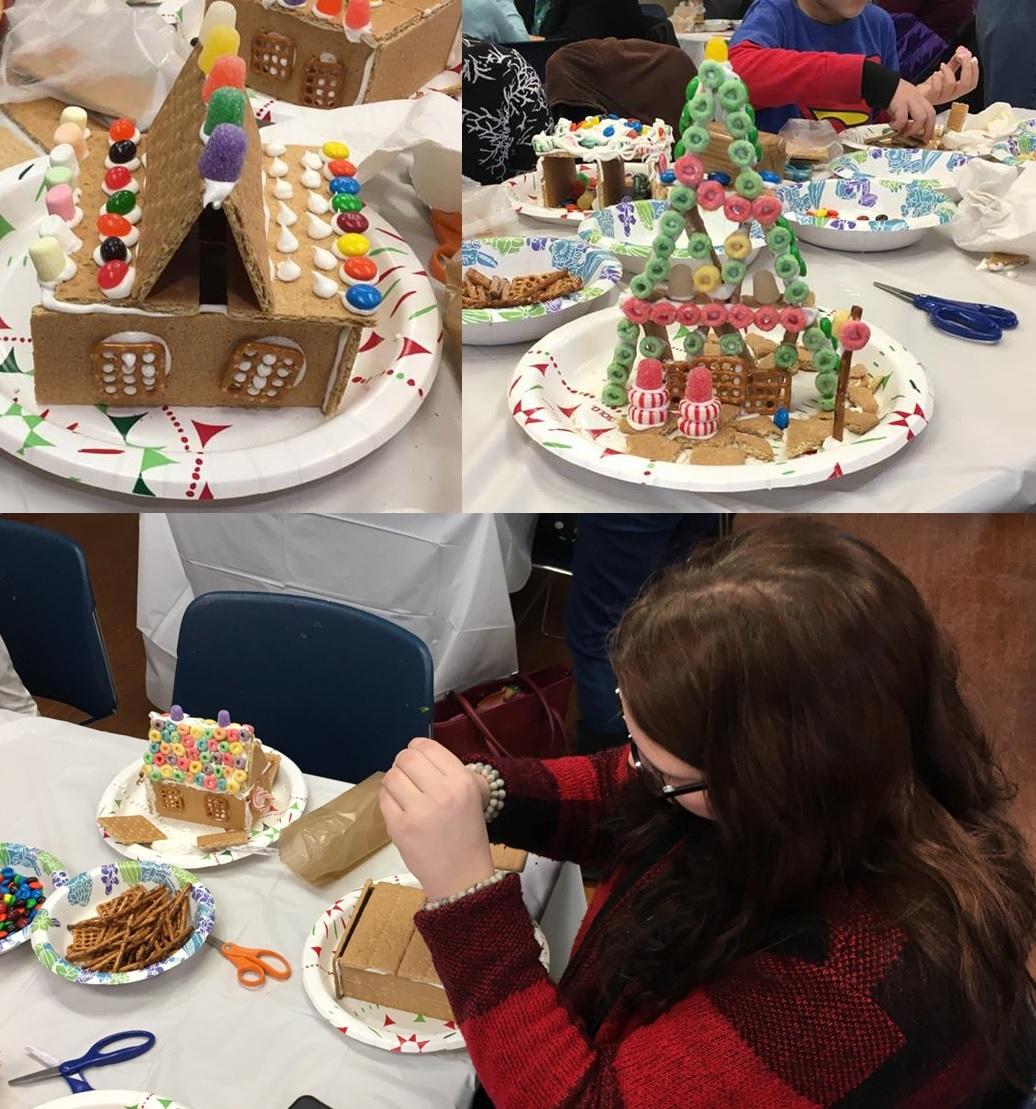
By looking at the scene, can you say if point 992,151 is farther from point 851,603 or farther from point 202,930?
point 202,930

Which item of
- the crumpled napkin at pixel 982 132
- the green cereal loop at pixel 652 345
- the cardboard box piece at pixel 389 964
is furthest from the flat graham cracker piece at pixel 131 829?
the crumpled napkin at pixel 982 132

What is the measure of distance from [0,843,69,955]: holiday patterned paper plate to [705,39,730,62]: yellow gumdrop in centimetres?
76

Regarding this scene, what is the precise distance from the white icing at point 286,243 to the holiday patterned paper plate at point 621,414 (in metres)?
0.18

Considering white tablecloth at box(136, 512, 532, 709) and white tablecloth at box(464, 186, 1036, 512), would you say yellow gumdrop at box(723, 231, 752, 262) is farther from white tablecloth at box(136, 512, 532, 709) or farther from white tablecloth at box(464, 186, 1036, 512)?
white tablecloth at box(136, 512, 532, 709)

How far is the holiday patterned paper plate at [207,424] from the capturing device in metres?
0.71

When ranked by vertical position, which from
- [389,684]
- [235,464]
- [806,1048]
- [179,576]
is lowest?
[179,576]

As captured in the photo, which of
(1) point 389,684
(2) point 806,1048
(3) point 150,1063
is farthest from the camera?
(1) point 389,684

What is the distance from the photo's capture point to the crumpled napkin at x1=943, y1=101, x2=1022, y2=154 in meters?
0.87

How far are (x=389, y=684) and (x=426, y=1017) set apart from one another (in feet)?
1.23

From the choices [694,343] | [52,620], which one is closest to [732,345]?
[694,343]

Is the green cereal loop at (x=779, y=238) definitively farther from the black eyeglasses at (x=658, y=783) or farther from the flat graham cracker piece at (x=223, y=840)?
the flat graham cracker piece at (x=223, y=840)

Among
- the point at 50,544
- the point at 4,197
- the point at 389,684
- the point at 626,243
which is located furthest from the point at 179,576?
the point at 626,243

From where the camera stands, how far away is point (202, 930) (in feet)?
2.54

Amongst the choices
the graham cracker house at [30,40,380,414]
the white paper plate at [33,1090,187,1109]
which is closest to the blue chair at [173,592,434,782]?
the graham cracker house at [30,40,380,414]
